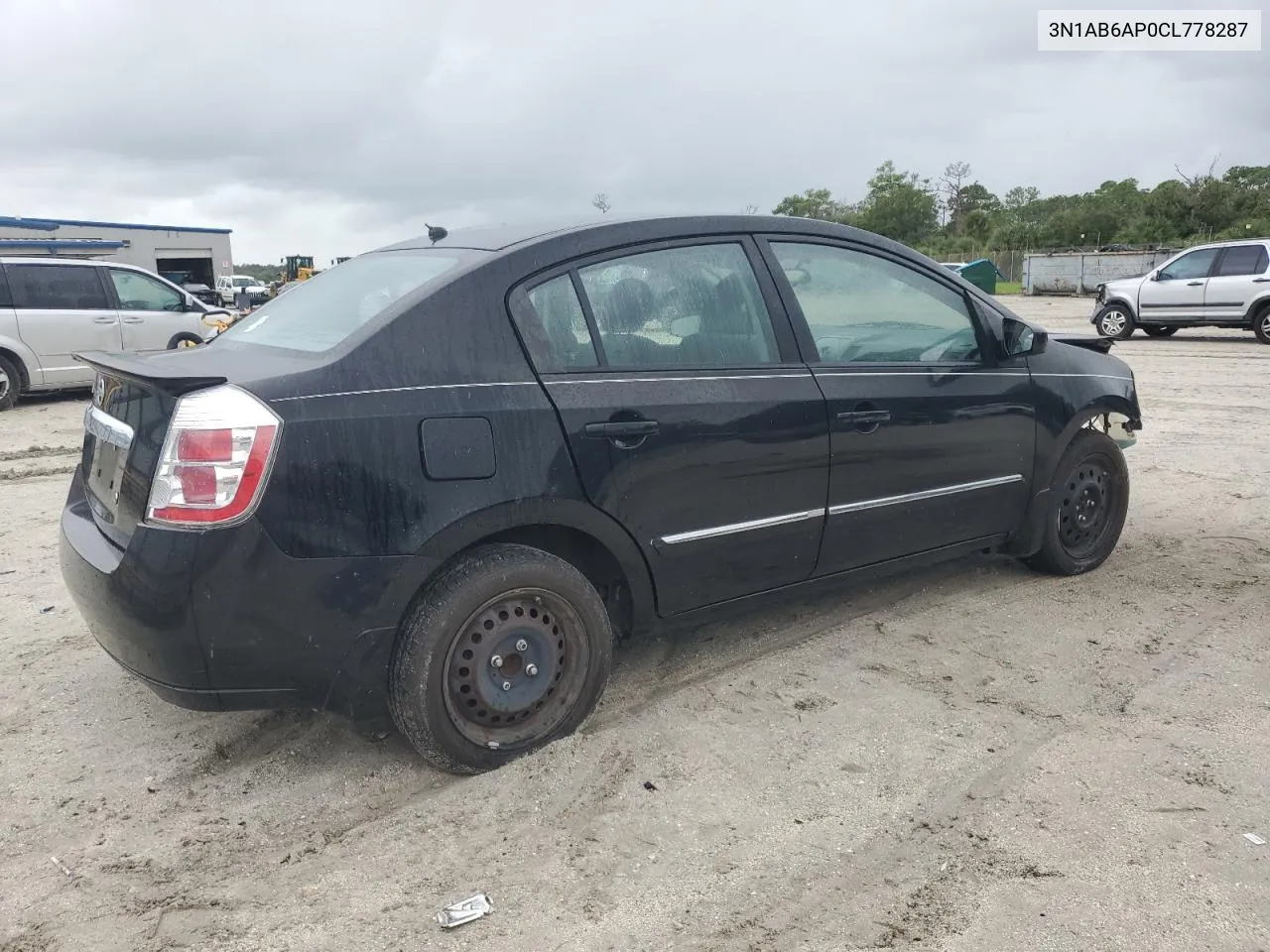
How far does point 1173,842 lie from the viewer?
2584 millimetres

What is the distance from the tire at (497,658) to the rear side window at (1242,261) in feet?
55.7

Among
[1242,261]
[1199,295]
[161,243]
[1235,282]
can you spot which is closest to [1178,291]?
[1199,295]

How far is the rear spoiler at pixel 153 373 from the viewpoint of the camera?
2602mm

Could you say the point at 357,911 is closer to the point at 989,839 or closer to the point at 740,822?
the point at 740,822

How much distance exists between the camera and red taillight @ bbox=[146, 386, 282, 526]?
2533 millimetres

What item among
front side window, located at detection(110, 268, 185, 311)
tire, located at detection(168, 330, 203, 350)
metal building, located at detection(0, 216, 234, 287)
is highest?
metal building, located at detection(0, 216, 234, 287)

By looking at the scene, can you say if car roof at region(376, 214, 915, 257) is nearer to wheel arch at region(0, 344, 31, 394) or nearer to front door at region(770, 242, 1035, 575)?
front door at region(770, 242, 1035, 575)

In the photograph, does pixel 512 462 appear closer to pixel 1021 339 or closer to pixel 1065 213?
pixel 1021 339

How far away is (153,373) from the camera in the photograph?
2.70 meters

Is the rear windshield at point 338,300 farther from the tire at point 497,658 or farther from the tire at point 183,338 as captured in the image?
the tire at point 183,338

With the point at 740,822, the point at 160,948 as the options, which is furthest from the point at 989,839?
the point at 160,948

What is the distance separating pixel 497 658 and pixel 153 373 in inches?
49.5

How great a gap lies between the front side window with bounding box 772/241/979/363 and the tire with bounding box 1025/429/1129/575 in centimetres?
88

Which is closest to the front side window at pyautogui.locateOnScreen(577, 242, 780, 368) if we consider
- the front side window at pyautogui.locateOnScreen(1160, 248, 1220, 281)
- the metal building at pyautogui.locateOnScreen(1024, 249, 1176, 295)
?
the front side window at pyautogui.locateOnScreen(1160, 248, 1220, 281)
